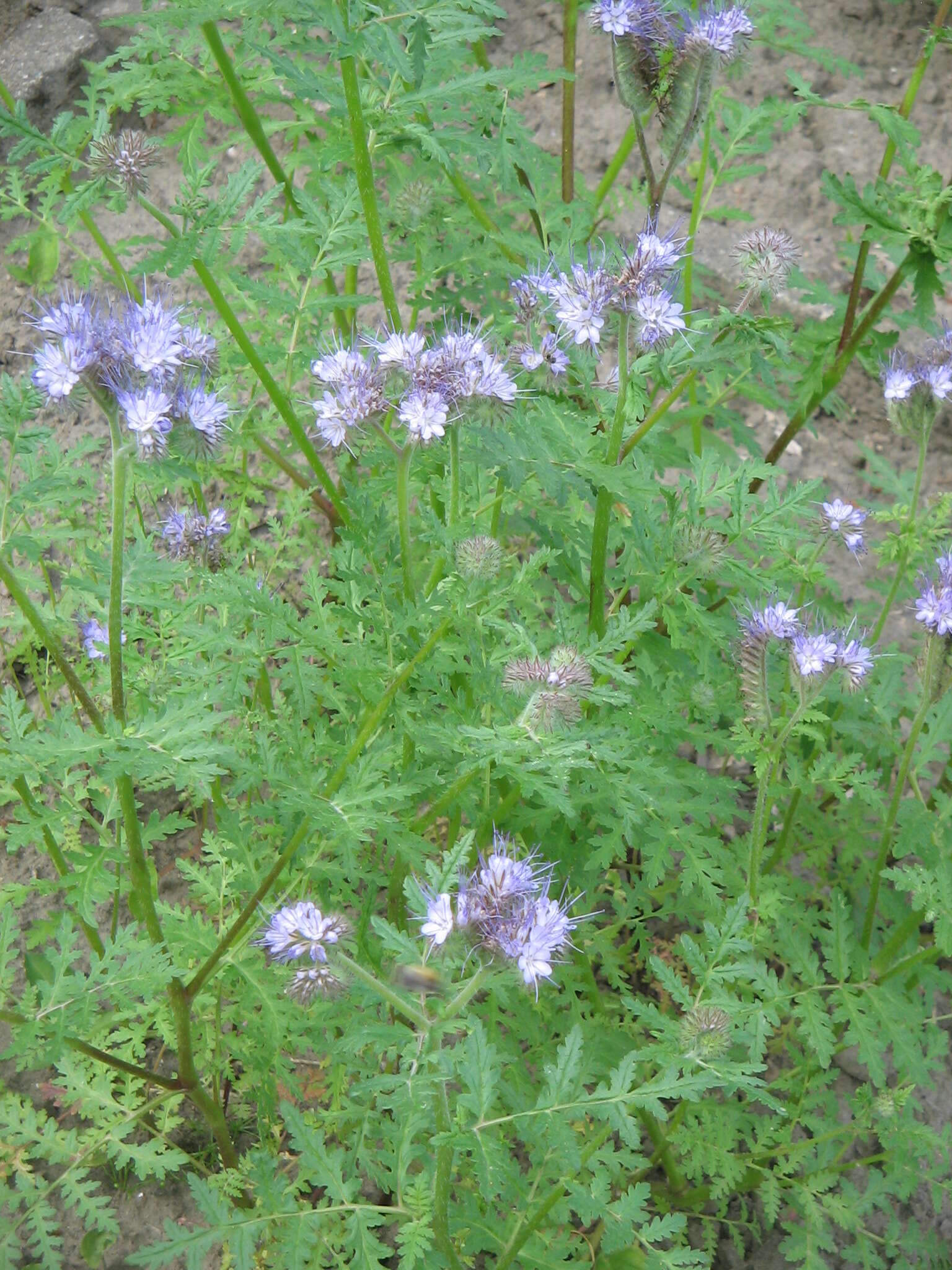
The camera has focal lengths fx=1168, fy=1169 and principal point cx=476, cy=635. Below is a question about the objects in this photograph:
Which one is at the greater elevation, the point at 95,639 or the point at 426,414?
the point at 426,414

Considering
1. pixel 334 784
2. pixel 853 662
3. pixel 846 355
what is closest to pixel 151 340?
pixel 334 784

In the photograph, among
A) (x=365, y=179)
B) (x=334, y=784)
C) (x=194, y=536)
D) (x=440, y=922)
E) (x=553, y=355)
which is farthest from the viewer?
(x=194, y=536)

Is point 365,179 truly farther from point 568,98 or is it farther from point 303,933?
point 303,933

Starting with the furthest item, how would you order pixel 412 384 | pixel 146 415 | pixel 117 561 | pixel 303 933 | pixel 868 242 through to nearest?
1. pixel 868 242
2. pixel 412 384
3. pixel 117 561
4. pixel 146 415
5. pixel 303 933

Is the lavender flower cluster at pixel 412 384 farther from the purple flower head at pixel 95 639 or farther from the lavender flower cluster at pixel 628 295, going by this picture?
the purple flower head at pixel 95 639

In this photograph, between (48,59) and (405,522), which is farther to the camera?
(48,59)

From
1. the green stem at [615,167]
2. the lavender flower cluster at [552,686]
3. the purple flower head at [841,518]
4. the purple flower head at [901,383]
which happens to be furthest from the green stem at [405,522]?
the green stem at [615,167]

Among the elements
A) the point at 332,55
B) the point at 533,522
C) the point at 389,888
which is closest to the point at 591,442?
the point at 533,522
